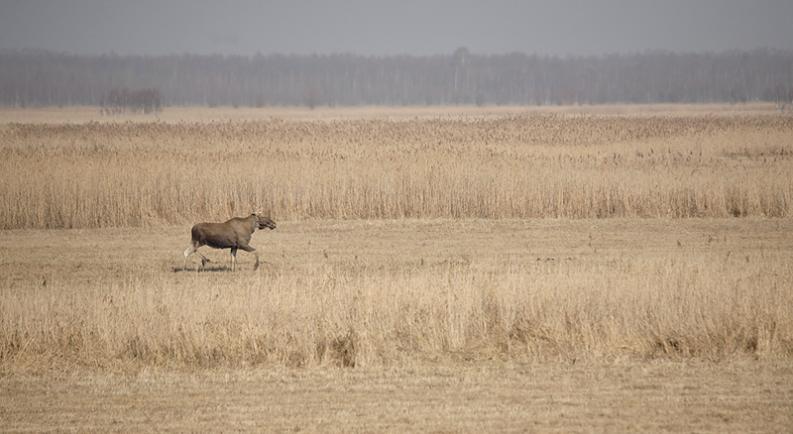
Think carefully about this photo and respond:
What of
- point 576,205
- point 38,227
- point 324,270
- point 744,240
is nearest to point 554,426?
point 324,270

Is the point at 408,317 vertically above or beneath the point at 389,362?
above

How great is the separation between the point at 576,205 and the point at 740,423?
13.7m

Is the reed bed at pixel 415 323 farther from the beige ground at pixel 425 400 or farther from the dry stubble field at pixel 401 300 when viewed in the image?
the beige ground at pixel 425 400

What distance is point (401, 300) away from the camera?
12.3 m

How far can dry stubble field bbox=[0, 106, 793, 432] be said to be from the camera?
368 inches

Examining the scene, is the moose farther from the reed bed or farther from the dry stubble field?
the reed bed

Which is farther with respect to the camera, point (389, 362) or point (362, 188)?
point (362, 188)

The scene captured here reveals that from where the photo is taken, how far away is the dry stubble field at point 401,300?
9336 mm

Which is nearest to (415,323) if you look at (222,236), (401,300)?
(401,300)

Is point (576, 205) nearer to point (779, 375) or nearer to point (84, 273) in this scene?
point (84, 273)

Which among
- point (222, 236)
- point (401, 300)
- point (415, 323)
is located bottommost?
point (415, 323)

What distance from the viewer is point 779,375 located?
10055 mm

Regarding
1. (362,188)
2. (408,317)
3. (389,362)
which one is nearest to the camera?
(389,362)

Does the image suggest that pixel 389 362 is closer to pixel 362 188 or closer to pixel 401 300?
pixel 401 300
